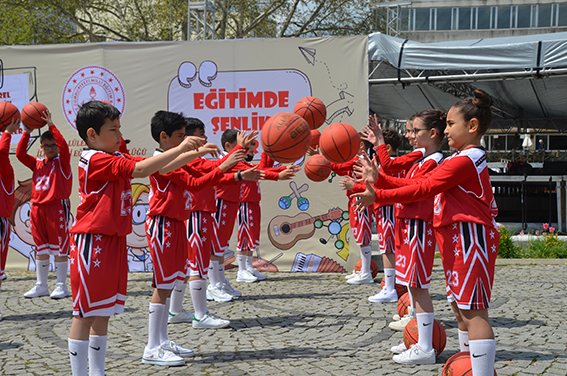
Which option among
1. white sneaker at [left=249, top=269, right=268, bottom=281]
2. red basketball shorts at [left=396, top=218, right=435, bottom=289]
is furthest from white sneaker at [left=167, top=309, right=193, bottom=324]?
white sneaker at [left=249, top=269, right=268, bottom=281]

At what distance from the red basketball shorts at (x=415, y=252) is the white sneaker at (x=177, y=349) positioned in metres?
2.04

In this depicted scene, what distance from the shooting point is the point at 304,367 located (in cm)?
455

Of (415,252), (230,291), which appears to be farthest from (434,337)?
(230,291)

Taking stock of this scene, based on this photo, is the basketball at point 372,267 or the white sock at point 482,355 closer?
the white sock at point 482,355

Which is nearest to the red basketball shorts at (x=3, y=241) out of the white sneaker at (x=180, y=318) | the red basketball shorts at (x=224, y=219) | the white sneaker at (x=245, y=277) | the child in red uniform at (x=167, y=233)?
the white sneaker at (x=180, y=318)

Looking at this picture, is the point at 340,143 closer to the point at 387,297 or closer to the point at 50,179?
the point at 387,297

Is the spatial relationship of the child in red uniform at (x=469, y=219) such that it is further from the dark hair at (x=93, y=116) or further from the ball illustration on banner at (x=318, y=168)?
the ball illustration on banner at (x=318, y=168)

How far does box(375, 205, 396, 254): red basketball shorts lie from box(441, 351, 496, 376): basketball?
3233mm

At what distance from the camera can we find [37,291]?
7.78 meters

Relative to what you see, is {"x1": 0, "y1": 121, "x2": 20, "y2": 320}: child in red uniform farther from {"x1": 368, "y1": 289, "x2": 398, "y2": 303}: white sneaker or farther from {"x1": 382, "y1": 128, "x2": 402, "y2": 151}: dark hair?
{"x1": 382, "y1": 128, "x2": 402, "y2": 151}: dark hair

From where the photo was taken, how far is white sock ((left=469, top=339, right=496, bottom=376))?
339 cm

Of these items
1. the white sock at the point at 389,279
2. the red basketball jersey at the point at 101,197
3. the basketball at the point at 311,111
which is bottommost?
the white sock at the point at 389,279

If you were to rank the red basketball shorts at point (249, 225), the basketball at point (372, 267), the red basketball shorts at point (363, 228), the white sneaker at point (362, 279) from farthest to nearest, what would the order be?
the red basketball shorts at point (249, 225) < the basketball at point (372, 267) < the white sneaker at point (362, 279) < the red basketball shorts at point (363, 228)

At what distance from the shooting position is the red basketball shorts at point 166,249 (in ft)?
15.4
